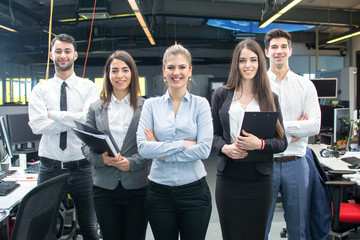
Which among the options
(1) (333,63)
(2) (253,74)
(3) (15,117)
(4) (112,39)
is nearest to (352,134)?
(2) (253,74)

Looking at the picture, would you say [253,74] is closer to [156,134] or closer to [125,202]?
[156,134]

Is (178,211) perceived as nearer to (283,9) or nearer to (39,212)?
(39,212)

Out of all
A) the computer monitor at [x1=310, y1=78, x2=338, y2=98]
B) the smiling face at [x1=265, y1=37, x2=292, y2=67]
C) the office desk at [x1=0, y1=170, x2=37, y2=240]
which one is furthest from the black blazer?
the computer monitor at [x1=310, y1=78, x2=338, y2=98]

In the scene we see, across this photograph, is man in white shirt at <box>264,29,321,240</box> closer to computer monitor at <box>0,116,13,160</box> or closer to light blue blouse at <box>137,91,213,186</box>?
light blue blouse at <box>137,91,213,186</box>

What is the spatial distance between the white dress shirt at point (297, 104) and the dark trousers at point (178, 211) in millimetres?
724

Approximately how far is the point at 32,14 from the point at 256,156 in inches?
258

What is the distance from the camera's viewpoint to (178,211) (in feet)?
4.85

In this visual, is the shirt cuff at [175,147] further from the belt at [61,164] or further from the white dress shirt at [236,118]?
the belt at [61,164]

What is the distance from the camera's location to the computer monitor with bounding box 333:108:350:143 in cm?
364

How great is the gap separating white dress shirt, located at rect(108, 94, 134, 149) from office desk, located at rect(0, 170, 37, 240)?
2.79 ft

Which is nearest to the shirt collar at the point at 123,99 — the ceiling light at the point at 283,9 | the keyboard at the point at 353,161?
the keyboard at the point at 353,161

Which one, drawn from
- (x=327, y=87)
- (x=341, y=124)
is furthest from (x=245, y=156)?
(x=327, y=87)

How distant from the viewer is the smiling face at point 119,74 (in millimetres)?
1727

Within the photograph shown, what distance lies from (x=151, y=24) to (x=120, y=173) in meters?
6.39
